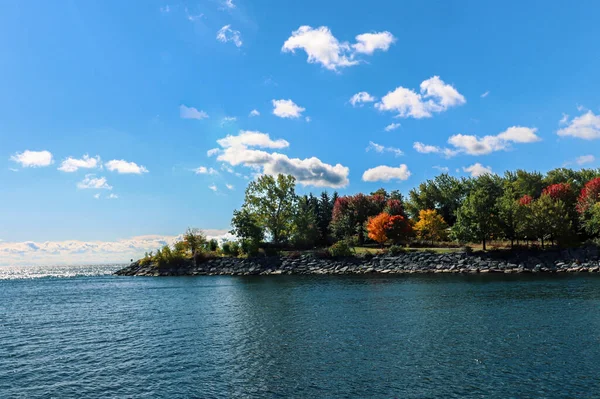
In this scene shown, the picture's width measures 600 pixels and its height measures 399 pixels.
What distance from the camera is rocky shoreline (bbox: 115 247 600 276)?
74.9 m

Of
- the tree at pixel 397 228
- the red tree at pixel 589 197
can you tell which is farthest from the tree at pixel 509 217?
the tree at pixel 397 228

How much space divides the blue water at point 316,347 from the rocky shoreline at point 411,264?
91.6ft

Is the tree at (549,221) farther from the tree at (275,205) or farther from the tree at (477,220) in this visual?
the tree at (275,205)

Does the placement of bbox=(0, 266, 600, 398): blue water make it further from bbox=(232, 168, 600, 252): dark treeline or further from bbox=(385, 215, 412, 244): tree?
bbox=(385, 215, 412, 244): tree

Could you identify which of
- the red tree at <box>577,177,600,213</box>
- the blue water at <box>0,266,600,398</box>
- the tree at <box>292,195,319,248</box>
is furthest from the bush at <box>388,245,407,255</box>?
the red tree at <box>577,177,600,213</box>

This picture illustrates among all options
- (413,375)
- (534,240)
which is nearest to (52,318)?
(413,375)

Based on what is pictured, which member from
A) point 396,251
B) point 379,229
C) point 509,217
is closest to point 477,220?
point 509,217

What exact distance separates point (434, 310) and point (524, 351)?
14.0 meters

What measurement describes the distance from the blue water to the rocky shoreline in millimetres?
27929

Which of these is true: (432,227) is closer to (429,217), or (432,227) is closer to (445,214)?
(429,217)

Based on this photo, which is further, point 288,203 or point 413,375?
point 288,203

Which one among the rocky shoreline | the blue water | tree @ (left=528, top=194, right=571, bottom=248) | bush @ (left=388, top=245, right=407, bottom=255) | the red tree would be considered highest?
the red tree

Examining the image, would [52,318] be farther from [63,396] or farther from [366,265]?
[366,265]

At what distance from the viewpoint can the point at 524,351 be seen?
24.4 m
